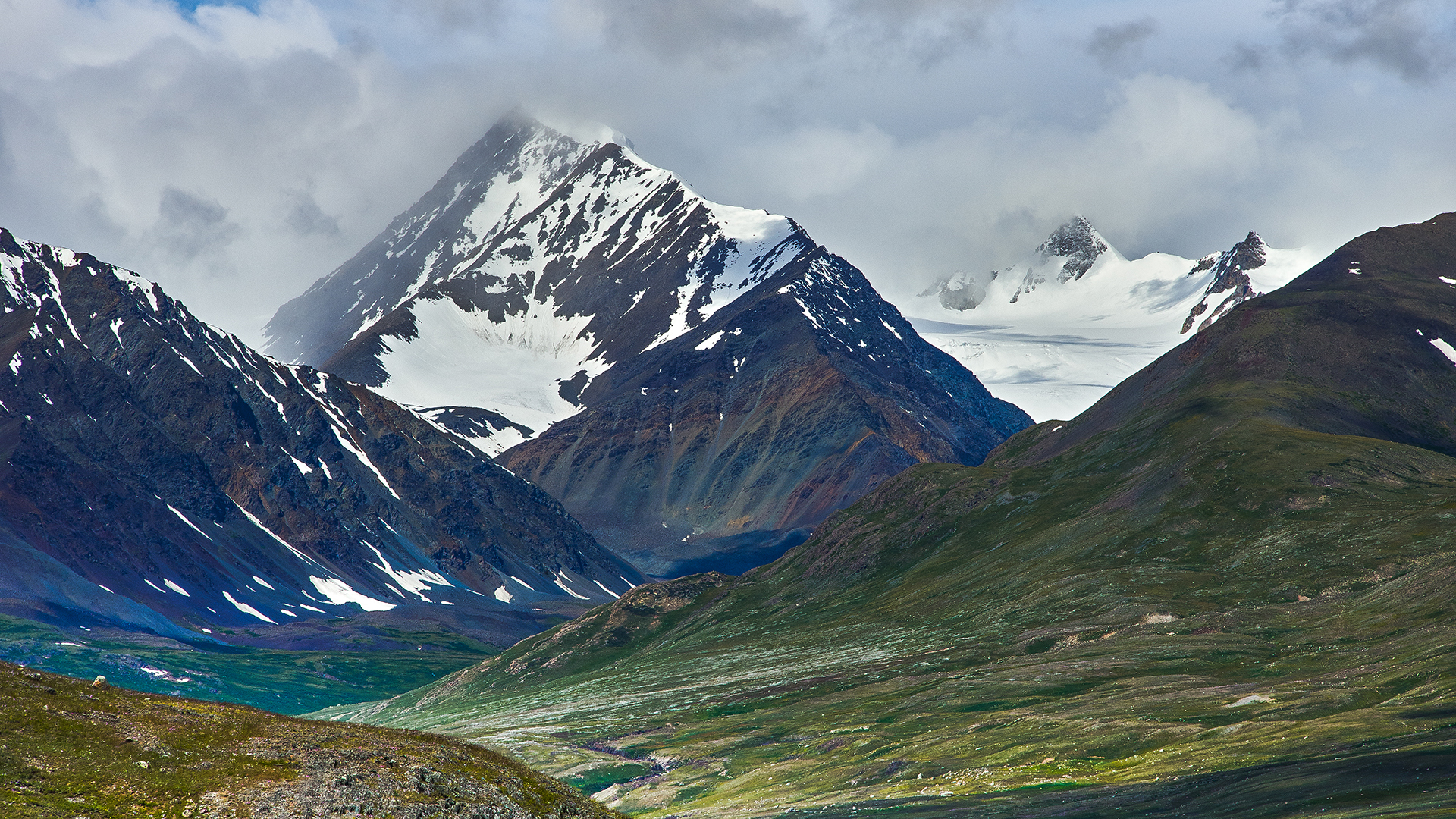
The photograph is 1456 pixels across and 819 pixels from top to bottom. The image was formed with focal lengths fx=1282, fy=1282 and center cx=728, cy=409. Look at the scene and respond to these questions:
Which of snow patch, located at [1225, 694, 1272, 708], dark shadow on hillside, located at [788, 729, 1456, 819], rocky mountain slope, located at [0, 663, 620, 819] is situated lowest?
dark shadow on hillside, located at [788, 729, 1456, 819]

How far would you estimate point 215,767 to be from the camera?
6078 cm

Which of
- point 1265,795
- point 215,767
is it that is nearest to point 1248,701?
point 1265,795

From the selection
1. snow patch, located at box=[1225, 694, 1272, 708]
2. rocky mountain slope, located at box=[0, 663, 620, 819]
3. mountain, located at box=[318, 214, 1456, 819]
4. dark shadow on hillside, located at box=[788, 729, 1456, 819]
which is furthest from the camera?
snow patch, located at box=[1225, 694, 1272, 708]

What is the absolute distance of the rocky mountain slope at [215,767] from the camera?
55.5 metres

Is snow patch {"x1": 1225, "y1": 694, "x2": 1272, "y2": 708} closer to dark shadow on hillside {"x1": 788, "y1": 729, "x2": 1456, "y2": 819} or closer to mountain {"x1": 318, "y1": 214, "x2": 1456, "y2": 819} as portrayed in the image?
mountain {"x1": 318, "y1": 214, "x2": 1456, "y2": 819}

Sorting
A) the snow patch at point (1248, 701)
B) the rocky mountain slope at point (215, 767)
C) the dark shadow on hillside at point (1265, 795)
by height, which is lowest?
the dark shadow on hillside at point (1265, 795)

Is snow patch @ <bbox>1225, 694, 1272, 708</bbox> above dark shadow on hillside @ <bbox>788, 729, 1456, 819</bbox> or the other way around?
above

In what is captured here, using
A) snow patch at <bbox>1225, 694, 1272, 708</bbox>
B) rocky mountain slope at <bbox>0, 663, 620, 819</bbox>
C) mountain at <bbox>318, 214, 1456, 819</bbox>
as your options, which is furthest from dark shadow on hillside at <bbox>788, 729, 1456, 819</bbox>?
rocky mountain slope at <bbox>0, 663, 620, 819</bbox>

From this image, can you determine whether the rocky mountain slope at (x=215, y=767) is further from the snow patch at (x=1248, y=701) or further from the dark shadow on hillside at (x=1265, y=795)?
the snow patch at (x=1248, y=701)

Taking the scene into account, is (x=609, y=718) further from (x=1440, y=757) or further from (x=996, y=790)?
(x=1440, y=757)

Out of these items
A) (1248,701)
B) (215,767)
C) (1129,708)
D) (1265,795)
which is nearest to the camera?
(215,767)

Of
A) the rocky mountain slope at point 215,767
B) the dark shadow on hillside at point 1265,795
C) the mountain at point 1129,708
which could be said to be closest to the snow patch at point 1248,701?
the mountain at point 1129,708

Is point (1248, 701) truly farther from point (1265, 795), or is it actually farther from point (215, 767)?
point (215, 767)

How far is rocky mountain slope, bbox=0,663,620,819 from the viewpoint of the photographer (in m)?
55.5
